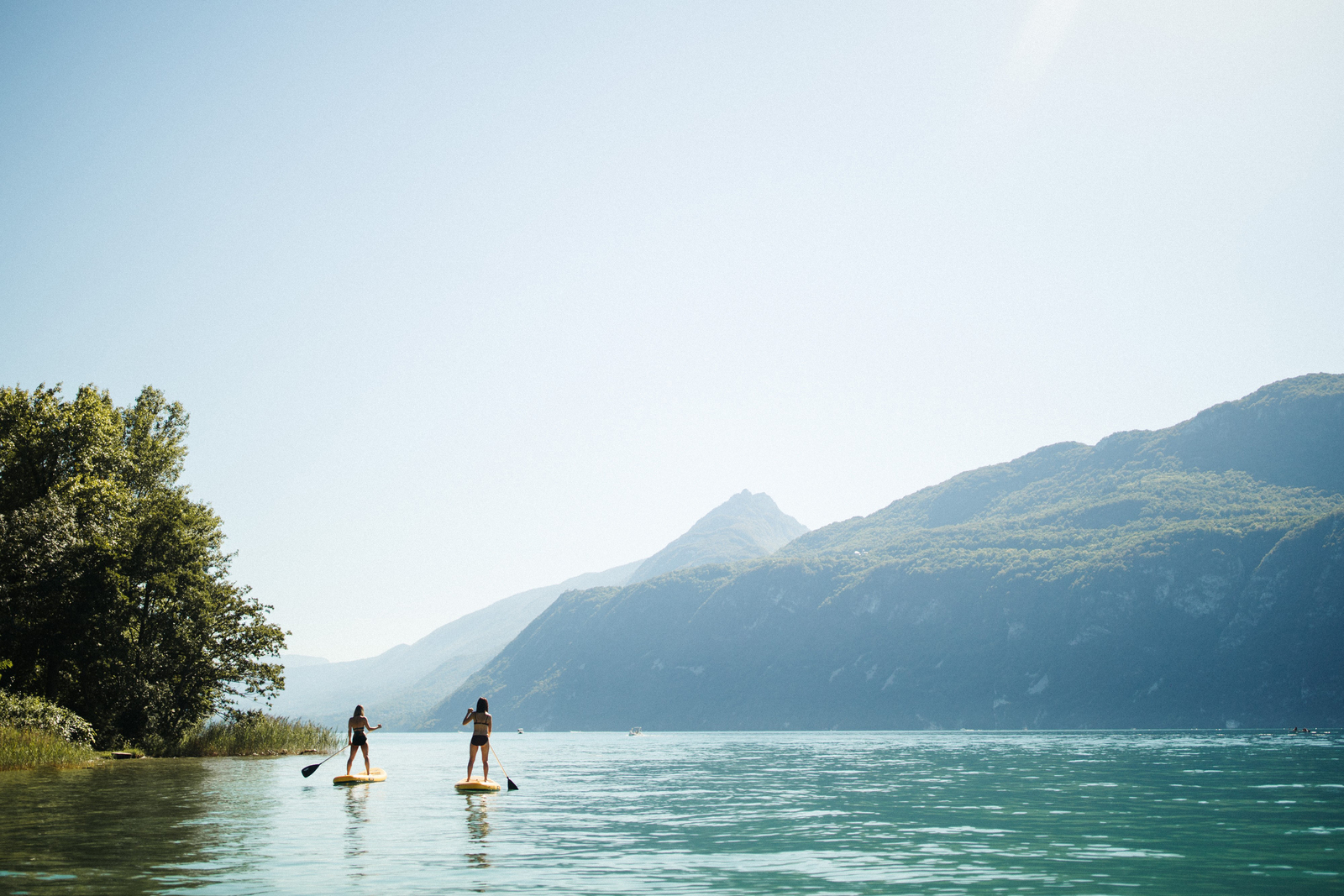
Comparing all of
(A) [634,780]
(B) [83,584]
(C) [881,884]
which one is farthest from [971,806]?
(B) [83,584]

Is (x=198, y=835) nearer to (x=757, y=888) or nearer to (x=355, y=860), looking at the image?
(x=355, y=860)

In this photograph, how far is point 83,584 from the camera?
4931 centimetres

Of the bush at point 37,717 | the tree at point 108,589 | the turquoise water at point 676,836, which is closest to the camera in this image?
the turquoise water at point 676,836

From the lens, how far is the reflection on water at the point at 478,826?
53.5 ft

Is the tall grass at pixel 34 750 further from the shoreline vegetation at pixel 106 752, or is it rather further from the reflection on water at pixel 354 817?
the reflection on water at pixel 354 817

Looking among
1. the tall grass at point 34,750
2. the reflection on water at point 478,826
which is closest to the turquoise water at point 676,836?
the reflection on water at point 478,826

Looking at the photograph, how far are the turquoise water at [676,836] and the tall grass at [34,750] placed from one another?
1885mm

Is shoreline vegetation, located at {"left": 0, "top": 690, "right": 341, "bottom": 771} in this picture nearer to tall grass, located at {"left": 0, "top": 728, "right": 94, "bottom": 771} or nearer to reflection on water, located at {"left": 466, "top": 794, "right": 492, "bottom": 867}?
tall grass, located at {"left": 0, "top": 728, "right": 94, "bottom": 771}

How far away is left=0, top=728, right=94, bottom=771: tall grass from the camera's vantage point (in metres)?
37.5

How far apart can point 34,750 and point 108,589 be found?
1285 centimetres

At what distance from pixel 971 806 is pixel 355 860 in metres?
18.6

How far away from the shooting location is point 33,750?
3869cm

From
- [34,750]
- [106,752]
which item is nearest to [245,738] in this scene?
[106,752]

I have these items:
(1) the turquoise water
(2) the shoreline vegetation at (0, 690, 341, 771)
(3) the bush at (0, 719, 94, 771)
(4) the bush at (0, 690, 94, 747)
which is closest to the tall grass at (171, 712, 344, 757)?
(2) the shoreline vegetation at (0, 690, 341, 771)
